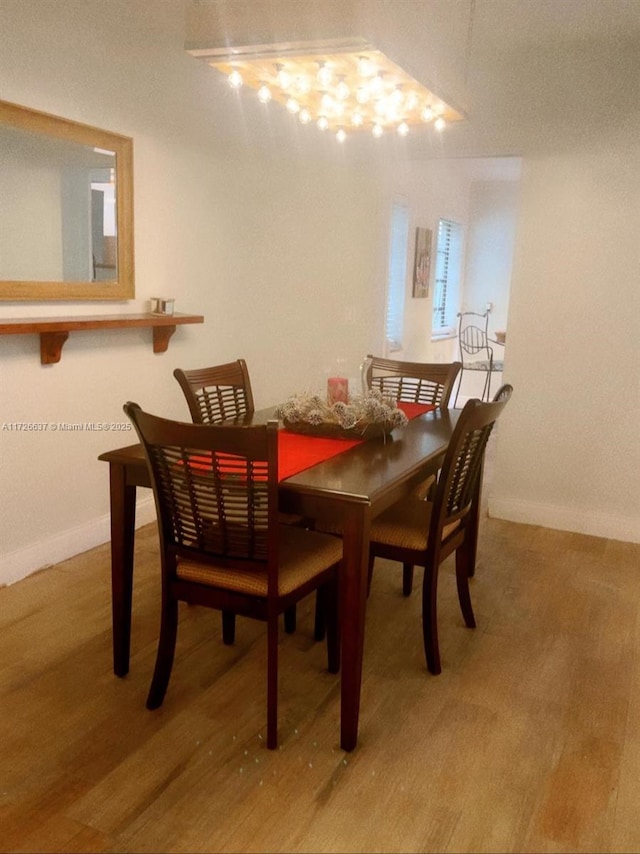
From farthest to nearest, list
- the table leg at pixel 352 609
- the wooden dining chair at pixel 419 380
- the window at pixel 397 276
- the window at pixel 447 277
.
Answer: the window at pixel 447 277 → the window at pixel 397 276 → the wooden dining chair at pixel 419 380 → the table leg at pixel 352 609

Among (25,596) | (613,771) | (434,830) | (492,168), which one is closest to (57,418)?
(25,596)

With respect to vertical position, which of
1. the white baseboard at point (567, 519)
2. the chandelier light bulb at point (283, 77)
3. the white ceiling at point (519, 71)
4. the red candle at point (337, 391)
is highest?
the white ceiling at point (519, 71)

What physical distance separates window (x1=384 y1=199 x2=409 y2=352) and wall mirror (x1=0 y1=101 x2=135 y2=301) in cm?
326

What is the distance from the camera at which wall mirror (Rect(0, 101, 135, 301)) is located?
269 centimetres

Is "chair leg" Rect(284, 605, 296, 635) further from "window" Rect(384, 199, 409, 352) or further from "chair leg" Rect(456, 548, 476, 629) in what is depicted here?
"window" Rect(384, 199, 409, 352)

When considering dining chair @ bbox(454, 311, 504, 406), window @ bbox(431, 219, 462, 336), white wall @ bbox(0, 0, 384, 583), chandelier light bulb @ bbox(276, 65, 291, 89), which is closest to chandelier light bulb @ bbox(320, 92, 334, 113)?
chandelier light bulb @ bbox(276, 65, 291, 89)

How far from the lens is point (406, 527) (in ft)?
7.82

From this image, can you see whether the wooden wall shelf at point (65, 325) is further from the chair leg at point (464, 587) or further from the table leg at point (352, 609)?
the chair leg at point (464, 587)

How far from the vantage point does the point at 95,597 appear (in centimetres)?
283

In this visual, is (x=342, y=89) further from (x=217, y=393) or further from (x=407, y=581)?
(x=407, y=581)

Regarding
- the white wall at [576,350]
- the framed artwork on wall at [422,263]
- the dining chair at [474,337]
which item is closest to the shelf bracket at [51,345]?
the white wall at [576,350]

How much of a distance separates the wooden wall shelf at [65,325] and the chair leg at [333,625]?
1511 mm

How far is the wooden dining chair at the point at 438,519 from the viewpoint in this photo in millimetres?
2219

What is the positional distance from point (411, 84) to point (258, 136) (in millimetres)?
1901
